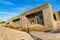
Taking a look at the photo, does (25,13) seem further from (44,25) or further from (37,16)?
(44,25)

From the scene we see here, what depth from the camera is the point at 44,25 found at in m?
5.77

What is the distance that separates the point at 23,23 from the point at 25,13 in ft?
1.72

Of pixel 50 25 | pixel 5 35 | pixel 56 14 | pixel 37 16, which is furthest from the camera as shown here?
pixel 56 14

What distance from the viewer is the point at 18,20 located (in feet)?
20.8

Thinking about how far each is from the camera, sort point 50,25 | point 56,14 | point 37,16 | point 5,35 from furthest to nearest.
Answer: point 56,14 < point 37,16 < point 50,25 < point 5,35

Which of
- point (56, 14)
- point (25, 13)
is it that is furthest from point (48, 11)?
point (56, 14)

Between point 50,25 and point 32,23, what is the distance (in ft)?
2.92

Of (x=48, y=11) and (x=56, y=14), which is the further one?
(x=56, y=14)

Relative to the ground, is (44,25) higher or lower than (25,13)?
lower

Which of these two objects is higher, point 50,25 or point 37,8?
point 37,8

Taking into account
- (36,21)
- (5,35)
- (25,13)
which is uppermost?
(25,13)

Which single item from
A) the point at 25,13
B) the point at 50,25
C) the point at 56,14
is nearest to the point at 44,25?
the point at 50,25

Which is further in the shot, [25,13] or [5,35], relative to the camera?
[25,13]

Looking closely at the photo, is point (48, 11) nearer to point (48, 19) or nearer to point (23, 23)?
point (48, 19)
